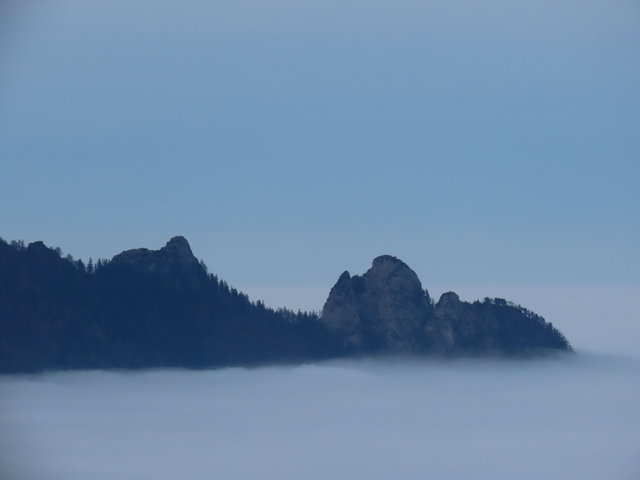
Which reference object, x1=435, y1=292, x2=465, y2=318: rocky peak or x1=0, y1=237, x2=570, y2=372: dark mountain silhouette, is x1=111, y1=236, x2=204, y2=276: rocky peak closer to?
x1=0, y1=237, x2=570, y2=372: dark mountain silhouette

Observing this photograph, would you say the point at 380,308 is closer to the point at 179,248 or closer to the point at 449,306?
the point at 449,306

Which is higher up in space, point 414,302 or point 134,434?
point 414,302

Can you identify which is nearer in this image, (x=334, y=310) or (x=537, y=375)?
(x=334, y=310)

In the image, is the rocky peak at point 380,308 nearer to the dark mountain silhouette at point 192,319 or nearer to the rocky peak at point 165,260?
the dark mountain silhouette at point 192,319

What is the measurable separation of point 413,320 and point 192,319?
30459mm

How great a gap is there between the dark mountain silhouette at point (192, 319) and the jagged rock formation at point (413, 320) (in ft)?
0.46

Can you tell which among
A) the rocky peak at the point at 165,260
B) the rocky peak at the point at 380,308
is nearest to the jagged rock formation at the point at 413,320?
the rocky peak at the point at 380,308

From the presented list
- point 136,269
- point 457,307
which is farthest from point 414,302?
point 136,269

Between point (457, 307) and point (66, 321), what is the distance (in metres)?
53.5

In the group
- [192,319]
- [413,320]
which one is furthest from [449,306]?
[192,319]

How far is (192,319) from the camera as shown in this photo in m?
180

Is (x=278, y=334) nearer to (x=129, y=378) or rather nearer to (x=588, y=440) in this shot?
(x=129, y=378)

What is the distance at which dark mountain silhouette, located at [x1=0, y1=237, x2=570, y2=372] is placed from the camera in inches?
6821

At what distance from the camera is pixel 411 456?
187 m
